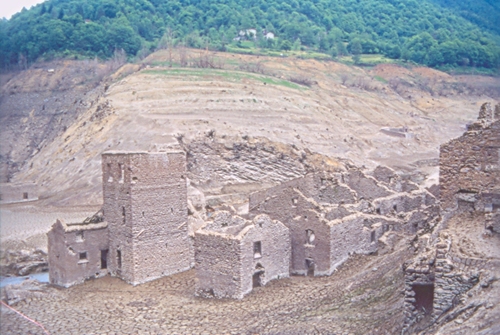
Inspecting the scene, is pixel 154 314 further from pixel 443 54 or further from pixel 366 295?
pixel 443 54

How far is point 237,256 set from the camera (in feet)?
53.6

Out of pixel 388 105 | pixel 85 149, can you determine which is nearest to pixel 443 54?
pixel 388 105

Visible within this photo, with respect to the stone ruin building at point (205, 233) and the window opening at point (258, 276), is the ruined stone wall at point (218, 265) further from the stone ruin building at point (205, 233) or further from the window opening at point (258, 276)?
the window opening at point (258, 276)

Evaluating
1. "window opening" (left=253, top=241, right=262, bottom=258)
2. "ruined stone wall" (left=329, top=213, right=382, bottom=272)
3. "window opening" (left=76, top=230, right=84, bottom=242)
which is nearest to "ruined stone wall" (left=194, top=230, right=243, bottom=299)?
"window opening" (left=253, top=241, right=262, bottom=258)

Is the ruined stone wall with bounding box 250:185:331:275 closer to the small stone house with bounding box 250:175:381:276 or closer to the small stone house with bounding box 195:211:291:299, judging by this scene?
the small stone house with bounding box 250:175:381:276

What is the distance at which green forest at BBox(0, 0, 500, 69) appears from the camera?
53219mm

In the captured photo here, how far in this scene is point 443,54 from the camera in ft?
172

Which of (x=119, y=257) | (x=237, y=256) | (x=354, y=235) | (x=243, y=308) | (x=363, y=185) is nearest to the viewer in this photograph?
(x=243, y=308)

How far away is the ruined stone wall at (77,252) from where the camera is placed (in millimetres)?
19594

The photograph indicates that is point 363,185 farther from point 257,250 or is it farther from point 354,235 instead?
point 257,250

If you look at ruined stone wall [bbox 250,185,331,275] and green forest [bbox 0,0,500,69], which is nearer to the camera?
ruined stone wall [bbox 250,185,331,275]

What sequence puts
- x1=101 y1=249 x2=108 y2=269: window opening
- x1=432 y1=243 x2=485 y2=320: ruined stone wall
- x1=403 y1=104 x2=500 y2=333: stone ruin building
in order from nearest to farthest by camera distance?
x1=432 y1=243 x2=485 y2=320: ruined stone wall
x1=403 y1=104 x2=500 y2=333: stone ruin building
x1=101 y1=249 x2=108 y2=269: window opening

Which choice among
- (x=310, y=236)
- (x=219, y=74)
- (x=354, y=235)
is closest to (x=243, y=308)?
(x=310, y=236)

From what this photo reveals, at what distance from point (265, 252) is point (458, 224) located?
19.9 ft
